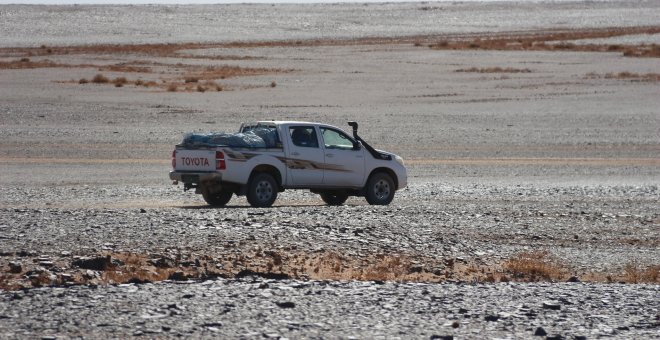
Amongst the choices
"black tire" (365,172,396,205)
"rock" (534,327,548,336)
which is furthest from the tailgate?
"rock" (534,327,548,336)

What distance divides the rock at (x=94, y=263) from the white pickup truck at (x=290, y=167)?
734 cm

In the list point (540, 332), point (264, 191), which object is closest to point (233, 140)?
point (264, 191)

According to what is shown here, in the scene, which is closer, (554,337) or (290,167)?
(554,337)

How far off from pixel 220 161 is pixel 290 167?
134 centimetres

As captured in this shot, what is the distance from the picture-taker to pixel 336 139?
22.3 metres

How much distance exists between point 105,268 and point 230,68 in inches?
1887

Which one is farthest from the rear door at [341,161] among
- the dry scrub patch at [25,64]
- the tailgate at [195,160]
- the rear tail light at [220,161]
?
the dry scrub patch at [25,64]

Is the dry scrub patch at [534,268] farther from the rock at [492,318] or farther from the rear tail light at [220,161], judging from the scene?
the rear tail light at [220,161]

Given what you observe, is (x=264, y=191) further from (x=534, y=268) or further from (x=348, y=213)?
(x=534, y=268)

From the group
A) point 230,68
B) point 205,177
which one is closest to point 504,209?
point 205,177

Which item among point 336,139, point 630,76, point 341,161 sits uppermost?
point 630,76

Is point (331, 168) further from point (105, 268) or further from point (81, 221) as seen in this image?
point (105, 268)

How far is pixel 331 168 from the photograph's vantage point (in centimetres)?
2172

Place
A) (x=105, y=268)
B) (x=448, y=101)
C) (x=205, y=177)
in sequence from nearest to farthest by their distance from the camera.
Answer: (x=105, y=268) < (x=205, y=177) < (x=448, y=101)
